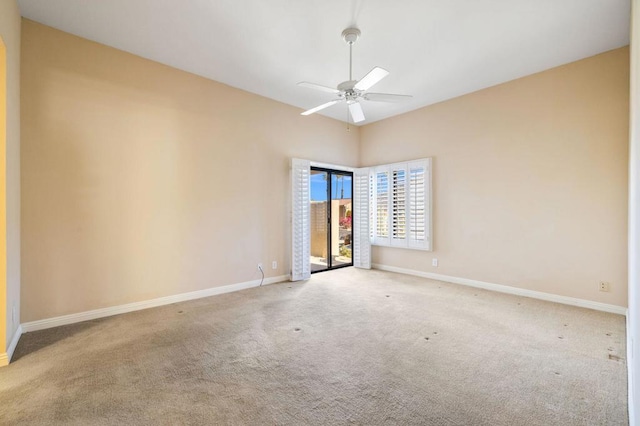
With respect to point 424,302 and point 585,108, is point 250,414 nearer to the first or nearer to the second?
point 424,302

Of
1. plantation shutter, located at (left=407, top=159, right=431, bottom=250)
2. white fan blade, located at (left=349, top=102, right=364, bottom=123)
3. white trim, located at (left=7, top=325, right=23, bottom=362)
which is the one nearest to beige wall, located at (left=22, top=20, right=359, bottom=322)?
white trim, located at (left=7, top=325, right=23, bottom=362)

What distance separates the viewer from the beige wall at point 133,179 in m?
2.93

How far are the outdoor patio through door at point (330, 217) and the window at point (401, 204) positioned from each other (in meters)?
0.56

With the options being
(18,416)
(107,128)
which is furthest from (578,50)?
(18,416)

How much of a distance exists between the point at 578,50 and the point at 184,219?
5.42 metres

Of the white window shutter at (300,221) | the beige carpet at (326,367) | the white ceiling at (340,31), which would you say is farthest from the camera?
the white window shutter at (300,221)

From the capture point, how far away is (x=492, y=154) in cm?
436

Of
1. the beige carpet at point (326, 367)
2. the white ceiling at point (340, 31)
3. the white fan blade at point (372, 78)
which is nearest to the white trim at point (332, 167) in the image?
the white ceiling at point (340, 31)

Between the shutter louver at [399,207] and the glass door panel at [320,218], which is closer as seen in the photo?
the shutter louver at [399,207]

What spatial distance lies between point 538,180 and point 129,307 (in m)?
5.64

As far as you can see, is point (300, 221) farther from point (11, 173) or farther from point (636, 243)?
point (636, 243)

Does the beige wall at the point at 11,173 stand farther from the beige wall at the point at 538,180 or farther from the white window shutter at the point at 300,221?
the beige wall at the point at 538,180

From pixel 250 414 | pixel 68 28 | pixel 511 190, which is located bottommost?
pixel 250 414

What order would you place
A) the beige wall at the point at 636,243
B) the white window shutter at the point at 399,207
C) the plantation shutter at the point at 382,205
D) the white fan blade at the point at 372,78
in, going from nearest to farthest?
the beige wall at the point at 636,243, the white fan blade at the point at 372,78, the white window shutter at the point at 399,207, the plantation shutter at the point at 382,205
